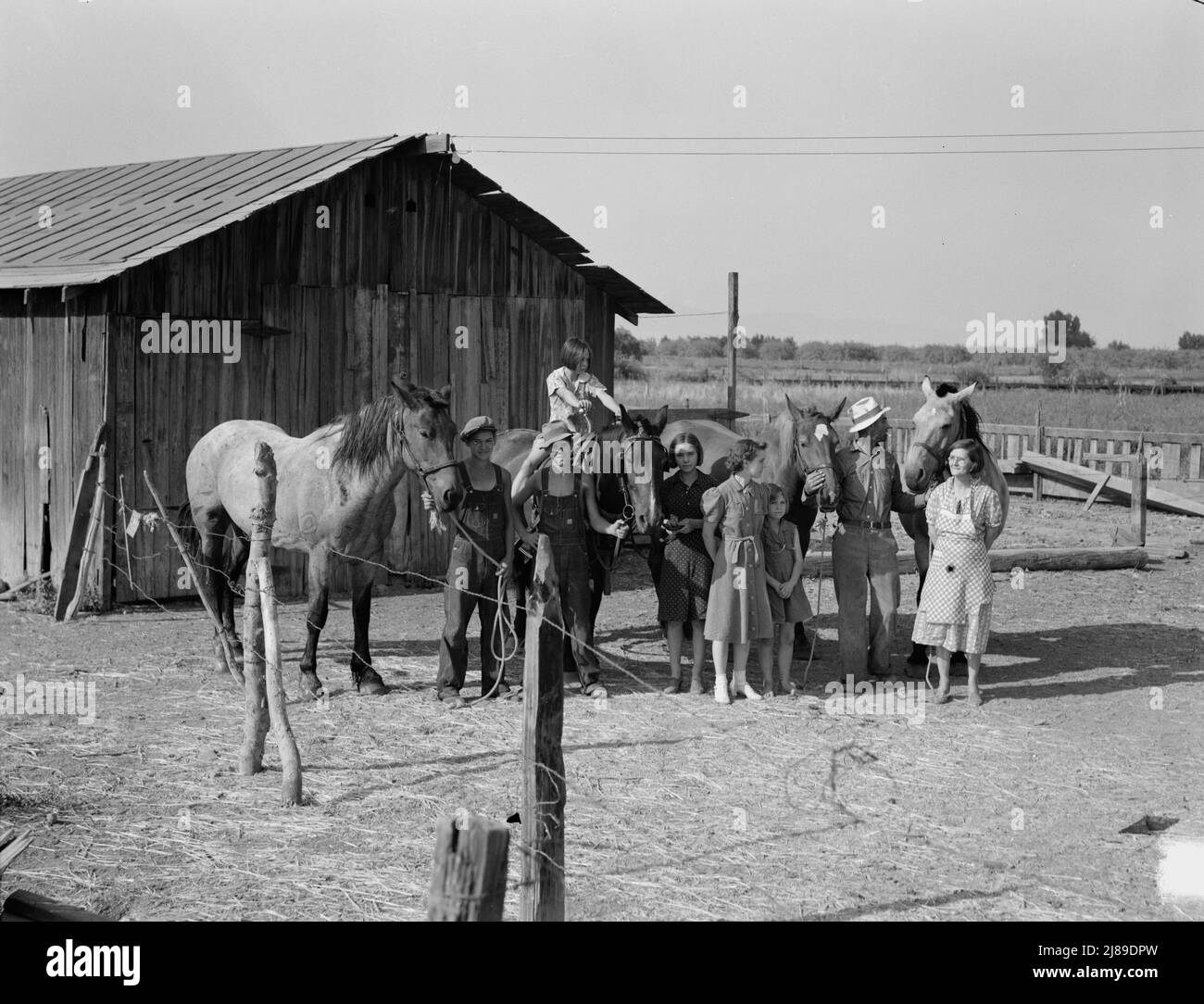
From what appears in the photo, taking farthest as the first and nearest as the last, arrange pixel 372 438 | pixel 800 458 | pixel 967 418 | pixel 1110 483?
pixel 1110 483
pixel 967 418
pixel 800 458
pixel 372 438

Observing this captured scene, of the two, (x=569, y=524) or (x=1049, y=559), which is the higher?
(x=569, y=524)

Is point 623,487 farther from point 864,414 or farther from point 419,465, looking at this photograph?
point 864,414

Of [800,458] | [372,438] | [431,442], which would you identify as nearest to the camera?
[431,442]

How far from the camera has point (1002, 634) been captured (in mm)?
12055

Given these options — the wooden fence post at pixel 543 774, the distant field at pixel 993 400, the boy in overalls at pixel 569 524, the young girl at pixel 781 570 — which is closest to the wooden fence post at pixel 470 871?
the wooden fence post at pixel 543 774

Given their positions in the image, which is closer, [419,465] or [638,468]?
[419,465]

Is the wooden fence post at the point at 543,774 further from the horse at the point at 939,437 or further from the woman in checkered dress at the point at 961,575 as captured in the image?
the horse at the point at 939,437

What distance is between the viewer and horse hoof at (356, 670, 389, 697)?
9.41 metres

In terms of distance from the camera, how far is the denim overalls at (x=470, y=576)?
9.16 meters

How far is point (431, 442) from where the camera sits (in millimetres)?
9000

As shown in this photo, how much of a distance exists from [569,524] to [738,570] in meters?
1.24

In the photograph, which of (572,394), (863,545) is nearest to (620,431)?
(572,394)

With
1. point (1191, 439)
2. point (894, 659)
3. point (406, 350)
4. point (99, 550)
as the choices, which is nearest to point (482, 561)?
point (894, 659)

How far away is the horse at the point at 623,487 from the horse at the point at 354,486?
90cm
